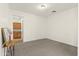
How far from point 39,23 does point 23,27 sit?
176 centimetres

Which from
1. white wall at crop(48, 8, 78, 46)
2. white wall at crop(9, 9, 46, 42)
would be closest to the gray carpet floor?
white wall at crop(48, 8, 78, 46)

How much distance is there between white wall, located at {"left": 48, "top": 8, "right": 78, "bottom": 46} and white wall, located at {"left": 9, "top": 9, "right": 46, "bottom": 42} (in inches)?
33.7

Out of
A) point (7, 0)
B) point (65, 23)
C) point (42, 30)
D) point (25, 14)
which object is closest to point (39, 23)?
point (42, 30)

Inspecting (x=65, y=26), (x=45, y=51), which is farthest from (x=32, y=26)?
(x=45, y=51)

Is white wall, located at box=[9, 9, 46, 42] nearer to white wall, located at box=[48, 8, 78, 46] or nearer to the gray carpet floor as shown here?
white wall, located at box=[48, 8, 78, 46]

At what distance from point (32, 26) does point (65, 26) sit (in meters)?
2.37

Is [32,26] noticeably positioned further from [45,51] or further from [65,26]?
[45,51]

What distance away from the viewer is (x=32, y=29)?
5.68 metres

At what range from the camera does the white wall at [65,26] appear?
421 cm

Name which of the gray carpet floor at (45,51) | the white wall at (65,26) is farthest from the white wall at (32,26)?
the gray carpet floor at (45,51)

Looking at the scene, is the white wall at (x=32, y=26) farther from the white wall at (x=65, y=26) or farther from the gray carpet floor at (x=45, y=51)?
the gray carpet floor at (x=45, y=51)

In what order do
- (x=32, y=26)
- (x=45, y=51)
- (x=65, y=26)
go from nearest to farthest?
(x=45, y=51), (x=65, y=26), (x=32, y=26)

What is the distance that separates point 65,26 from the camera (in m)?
4.82

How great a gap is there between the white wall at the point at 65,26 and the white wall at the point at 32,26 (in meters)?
0.86
